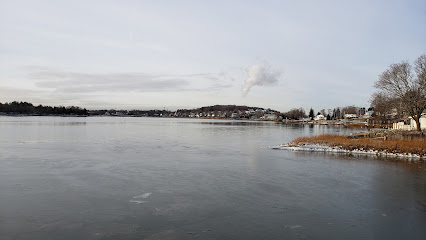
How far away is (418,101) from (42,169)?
119ft

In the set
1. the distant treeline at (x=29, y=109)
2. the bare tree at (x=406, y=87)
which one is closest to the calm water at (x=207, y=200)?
the bare tree at (x=406, y=87)

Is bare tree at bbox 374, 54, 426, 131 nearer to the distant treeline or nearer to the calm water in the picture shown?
the calm water

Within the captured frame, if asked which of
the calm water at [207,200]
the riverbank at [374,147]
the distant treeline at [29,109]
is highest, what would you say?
the distant treeline at [29,109]

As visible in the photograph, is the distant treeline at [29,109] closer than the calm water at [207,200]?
No

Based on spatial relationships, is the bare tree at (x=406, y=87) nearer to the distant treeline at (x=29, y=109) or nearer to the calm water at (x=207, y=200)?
the calm water at (x=207, y=200)

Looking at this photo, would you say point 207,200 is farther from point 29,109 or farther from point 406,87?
point 29,109

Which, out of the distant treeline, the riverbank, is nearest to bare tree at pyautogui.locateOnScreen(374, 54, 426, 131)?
the riverbank

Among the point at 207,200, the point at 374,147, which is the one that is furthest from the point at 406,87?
the point at 207,200

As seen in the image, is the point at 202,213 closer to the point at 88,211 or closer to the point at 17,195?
the point at 88,211

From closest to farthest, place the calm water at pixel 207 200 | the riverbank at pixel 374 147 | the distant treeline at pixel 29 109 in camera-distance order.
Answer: the calm water at pixel 207 200
the riverbank at pixel 374 147
the distant treeline at pixel 29 109

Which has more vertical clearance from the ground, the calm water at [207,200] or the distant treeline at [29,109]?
the distant treeline at [29,109]

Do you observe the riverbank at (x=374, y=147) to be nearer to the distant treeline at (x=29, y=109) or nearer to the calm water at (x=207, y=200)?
the calm water at (x=207, y=200)

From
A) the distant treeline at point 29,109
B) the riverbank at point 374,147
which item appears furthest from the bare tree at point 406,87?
the distant treeline at point 29,109

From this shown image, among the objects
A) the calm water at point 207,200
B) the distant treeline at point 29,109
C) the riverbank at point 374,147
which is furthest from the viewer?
the distant treeline at point 29,109
